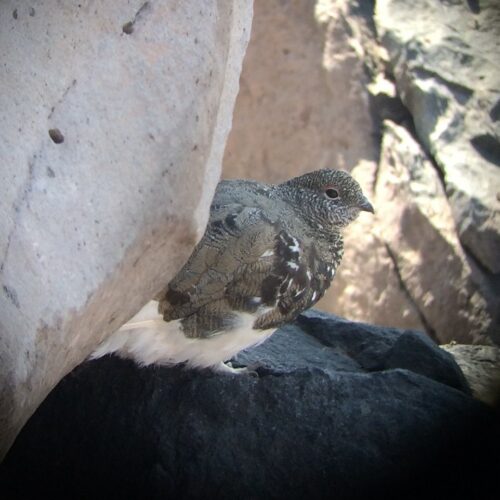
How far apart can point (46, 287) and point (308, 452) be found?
1.33 m

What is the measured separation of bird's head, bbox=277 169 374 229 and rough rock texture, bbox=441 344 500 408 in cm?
97

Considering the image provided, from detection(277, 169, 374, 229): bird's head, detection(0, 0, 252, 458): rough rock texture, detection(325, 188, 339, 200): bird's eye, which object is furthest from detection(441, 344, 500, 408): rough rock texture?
detection(0, 0, 252, 458): rough rock texture

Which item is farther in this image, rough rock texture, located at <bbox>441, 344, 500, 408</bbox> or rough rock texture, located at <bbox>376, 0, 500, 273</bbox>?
rough rock texture, located at <bbox>376, 0, 500, 273</bbox>

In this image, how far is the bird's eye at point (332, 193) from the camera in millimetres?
3865

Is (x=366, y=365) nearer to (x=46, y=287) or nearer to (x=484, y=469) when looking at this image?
(x=484, y=469)

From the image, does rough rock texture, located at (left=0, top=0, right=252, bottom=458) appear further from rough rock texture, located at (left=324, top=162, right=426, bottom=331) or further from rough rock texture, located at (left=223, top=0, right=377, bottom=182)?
rough rock texture, located at (left=223, top=0, right=377, bottom=182)

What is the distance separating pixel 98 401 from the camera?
3320 millimetres

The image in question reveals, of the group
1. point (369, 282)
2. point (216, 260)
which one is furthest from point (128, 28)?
point (369, 282)

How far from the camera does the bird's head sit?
379cm

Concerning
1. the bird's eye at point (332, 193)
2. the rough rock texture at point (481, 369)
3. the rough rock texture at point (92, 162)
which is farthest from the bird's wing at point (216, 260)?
the rough rock texture at point (481, 369)

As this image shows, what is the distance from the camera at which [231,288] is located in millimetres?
3248

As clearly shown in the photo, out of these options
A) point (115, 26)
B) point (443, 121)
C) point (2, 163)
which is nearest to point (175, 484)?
point (2, 163)

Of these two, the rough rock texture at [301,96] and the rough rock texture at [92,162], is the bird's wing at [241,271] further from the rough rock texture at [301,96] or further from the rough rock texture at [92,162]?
the rough rock texture at [301,96]

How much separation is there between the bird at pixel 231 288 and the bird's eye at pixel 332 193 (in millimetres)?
257
